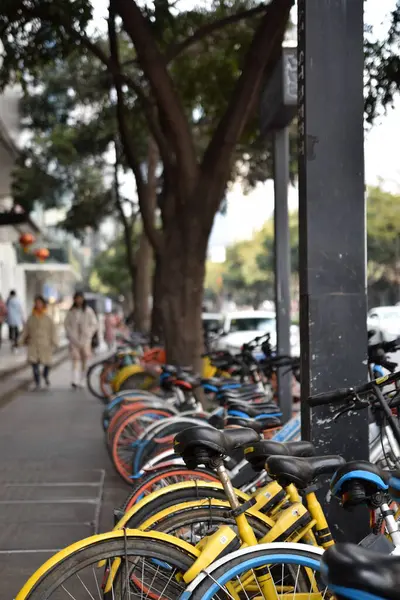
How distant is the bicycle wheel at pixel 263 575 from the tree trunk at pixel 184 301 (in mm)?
7276

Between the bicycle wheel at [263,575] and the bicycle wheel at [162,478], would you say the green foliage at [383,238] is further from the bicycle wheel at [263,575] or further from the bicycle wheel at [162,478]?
the bicycle wheel at [263,575]

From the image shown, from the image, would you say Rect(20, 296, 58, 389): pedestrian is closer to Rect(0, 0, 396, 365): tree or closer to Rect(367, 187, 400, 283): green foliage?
Rect(0, 0, 396, 365): tree

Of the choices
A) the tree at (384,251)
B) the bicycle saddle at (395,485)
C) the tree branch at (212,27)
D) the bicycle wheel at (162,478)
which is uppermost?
the tree branch at (212,27)

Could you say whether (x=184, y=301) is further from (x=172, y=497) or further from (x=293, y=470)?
(x=293, y=470)

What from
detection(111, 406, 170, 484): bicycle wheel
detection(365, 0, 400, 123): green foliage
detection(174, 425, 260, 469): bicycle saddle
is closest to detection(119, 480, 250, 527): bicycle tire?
detection(174, 425, 260, 469): bicycle saddle

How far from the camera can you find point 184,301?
10.4 meters

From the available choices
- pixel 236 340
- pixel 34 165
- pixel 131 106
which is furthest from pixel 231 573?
pixel 34 165

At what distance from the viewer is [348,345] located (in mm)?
4297

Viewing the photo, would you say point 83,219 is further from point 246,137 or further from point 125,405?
point 125,405

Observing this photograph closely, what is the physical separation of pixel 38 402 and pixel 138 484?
9.63 metres

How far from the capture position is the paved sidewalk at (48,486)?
5492mm

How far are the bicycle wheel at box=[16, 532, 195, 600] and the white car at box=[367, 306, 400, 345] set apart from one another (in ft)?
15.4

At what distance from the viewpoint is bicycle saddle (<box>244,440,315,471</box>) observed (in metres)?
3.22

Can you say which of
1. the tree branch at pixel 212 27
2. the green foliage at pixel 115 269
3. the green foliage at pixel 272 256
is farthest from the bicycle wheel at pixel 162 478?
the green foliage at pixel 115 269
